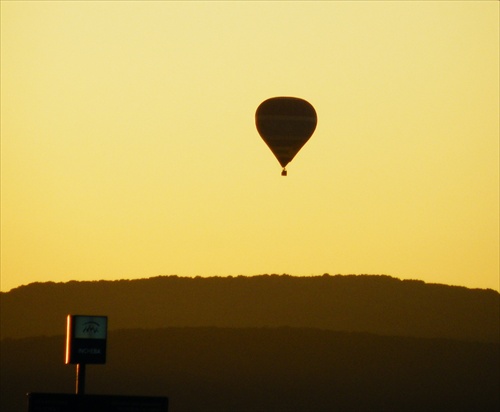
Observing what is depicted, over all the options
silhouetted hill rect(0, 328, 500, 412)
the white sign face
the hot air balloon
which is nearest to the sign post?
the white sign face

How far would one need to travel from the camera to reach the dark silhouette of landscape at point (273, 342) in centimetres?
13512

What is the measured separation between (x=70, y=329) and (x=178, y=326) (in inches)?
4652

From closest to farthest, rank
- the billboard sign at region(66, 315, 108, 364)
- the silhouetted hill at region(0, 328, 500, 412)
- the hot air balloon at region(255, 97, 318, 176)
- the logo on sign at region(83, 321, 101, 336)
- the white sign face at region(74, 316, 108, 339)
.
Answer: the billboard sign at region(66, 315, 108, 364) < the white sign face at region(74, 316, 108, 339) < the logo on sign at region(83, 321, 101, 336) < the hot air balloon at region(255, 97, 318, 176) < the silhouetted hill at region(0, 328, 500, 412)

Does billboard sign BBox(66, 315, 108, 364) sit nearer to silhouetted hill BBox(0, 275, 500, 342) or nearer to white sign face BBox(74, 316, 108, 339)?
white sign face BBox(74, 316, 108, 339)

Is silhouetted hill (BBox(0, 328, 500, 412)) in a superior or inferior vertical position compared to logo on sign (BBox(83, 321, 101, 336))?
superior

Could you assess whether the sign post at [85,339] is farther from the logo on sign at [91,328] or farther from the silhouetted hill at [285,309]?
the silhouetted hill at [285,309]

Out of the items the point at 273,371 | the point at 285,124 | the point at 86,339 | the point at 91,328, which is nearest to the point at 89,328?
the point at 91,328

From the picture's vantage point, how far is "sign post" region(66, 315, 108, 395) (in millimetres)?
40625

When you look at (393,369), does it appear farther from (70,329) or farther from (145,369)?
(70,329)

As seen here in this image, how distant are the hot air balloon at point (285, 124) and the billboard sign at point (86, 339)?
23.2 m

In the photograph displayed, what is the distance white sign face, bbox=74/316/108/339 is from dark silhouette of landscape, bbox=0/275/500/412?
3473 inches

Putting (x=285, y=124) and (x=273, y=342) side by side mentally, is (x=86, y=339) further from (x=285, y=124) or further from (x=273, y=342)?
(x=273, y=342)

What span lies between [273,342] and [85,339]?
11339cm

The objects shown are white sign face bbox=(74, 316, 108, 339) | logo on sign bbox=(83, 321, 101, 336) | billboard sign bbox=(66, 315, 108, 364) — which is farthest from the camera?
logo on sign bbox=(83, 321, 101, 336)
